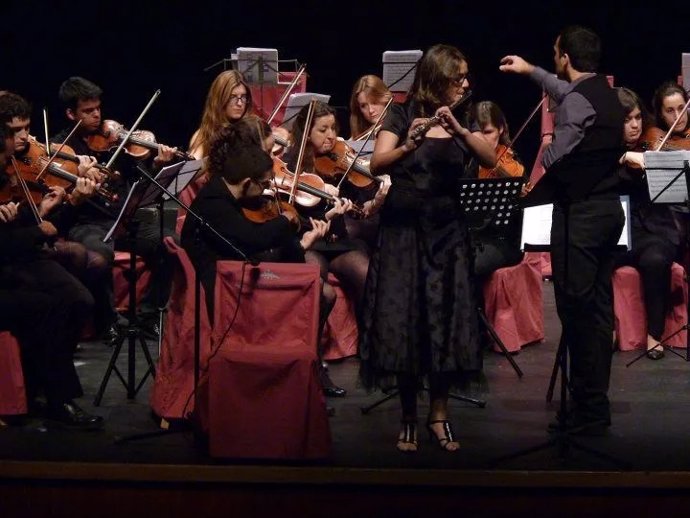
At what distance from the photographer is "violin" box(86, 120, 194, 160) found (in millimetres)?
5504

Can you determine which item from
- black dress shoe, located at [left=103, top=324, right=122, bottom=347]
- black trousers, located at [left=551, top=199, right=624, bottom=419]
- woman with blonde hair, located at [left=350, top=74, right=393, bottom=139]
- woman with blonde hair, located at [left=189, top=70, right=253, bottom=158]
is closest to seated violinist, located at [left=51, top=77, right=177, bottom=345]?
black dress shoe, located at [left=103, top=324, right=122, bottom=347]

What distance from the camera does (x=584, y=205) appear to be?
396cm

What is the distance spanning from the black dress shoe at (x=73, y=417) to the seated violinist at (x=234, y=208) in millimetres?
569

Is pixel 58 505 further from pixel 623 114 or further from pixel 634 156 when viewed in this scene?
pixel 634 156

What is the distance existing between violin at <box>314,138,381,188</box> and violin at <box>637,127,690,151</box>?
1.33 metres

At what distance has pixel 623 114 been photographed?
3871 mm

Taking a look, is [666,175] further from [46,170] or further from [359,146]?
[46,170]

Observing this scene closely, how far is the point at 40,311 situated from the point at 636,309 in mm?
2805

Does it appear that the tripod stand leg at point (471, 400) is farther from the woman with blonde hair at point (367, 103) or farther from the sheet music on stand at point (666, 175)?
the woman with blonde hair at point (367, 103)

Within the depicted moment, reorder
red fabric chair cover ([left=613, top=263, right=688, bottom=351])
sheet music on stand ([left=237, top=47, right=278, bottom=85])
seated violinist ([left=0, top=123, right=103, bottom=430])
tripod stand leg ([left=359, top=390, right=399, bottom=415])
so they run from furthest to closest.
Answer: sheet music on stand ([left=237, top=47, right=278, bottom=85])
red fabric chair cover ([left=613, top=263, right=688, bottom=351])
tripod stand leg ([left=359, top=390, right=399, bottom=415])
seated violinist ([left=0, top=123, right=103, bottom=430])

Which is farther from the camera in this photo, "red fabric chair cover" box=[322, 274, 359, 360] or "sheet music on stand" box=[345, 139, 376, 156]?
"sheet music on stand" box=[345, 139, 376, 156]

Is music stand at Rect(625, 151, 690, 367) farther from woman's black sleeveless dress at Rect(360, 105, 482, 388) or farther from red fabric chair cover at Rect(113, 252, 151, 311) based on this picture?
red fabric chair cover at Rect(113, 252, 151, 311)

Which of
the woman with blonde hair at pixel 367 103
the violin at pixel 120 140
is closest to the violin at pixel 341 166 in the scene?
the woman with blonde hair at pixel 367 103

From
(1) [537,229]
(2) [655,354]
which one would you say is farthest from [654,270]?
(1) [537,229]
